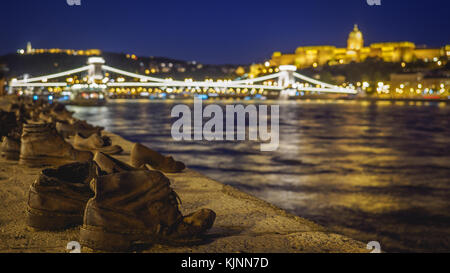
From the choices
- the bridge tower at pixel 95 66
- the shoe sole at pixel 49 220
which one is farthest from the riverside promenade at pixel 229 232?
the bridge tower at pixel 95 66

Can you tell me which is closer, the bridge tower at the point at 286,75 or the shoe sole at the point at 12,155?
the shoe sole at the point at 12,155

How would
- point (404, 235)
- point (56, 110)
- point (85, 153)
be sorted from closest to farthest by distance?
point (404, 235)
point (85, 153)
point (56, 110)

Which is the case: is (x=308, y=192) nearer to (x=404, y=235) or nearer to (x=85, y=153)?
(x=404, y=235)

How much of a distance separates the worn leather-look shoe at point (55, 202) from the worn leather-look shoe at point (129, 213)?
0.51 metres

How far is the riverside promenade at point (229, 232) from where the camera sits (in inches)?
143

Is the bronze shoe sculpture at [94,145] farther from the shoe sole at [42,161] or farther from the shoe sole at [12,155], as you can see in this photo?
the shoe sole at [42,161]

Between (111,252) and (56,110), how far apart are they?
19.4 metres

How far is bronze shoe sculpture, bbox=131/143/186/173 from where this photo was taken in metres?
6.87

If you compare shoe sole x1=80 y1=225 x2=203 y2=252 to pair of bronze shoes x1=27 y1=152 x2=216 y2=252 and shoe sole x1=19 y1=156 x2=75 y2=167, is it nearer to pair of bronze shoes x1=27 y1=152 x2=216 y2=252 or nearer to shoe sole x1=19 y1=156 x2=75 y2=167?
pair of bronze shoes x1=27 y1=152 x2=216 y2=252

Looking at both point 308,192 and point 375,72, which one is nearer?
point 308,192

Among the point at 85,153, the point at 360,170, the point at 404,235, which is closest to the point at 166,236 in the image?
the point at 404,235

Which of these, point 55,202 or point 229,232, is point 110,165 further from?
point 229,232

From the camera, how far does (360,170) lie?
11.7m

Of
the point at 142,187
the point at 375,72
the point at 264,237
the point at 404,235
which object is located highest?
the point at 375,72
